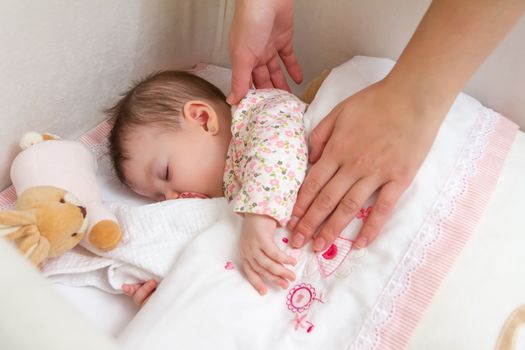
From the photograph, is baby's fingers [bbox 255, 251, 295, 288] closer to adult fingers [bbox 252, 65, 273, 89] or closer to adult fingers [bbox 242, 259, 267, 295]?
adult fingers [bbox 242, 259, 267, 295]

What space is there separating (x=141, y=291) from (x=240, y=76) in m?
0.41

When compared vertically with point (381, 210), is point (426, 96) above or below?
above

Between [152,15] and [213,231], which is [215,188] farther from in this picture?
[152,15]

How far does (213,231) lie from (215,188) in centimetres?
15

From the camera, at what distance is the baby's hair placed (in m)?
0.97

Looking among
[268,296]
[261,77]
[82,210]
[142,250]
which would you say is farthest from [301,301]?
[261,77]

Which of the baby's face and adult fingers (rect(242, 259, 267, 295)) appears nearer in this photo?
adult fingers (rect(242, 259, 267, 295))

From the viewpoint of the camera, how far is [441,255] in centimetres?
74

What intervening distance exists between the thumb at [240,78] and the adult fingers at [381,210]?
1.11 ft

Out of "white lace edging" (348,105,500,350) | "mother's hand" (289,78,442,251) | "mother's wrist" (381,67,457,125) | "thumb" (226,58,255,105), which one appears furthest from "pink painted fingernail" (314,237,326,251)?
"thumb" (226,58,255,105)

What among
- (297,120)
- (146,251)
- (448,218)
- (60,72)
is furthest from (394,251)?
(60,72)

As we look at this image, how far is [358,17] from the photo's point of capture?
109 centimetres

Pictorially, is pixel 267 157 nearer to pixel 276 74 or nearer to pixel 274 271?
pixel 274 271

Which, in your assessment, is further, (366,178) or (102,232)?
(102,232)
